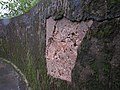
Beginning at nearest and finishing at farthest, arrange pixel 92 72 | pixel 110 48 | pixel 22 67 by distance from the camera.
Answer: pixel 110 48 → pixel 92 72 → pixel 22 67

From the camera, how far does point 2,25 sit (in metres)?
3.70

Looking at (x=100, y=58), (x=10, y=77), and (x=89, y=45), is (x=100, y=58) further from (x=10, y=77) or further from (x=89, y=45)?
(x=10, y=77)

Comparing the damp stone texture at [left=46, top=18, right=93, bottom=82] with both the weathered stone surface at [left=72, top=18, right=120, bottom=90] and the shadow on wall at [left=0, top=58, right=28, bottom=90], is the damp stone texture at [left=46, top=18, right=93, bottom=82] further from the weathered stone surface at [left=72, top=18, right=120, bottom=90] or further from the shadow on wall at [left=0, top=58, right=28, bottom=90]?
the shadow on wall at [left=0, top=58, right=28, bottom=90]

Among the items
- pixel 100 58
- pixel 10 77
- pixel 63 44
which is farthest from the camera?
pixel 10 77

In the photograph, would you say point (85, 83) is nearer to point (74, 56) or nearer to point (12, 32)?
point (74, 56)

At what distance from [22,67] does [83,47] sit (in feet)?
5.87

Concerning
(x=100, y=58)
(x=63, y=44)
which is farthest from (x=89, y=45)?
(x=63, y=44)

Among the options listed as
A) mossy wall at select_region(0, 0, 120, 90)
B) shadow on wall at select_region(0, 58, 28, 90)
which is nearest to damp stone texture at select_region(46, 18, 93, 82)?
mossy wall at select_region(0, 0, 120, 90)

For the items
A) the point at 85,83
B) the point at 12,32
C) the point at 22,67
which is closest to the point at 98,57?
the point at 85,83

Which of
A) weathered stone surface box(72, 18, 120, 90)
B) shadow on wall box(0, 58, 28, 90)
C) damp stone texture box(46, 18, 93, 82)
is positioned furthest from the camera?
shadow on wall box(0, 58, 28, 90)

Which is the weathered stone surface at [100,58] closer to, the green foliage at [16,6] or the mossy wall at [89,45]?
the mossy wall at [89,45]

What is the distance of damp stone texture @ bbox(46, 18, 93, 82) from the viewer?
1.79 meters

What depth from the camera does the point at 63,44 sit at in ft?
6.55

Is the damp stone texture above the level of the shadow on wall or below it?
above
